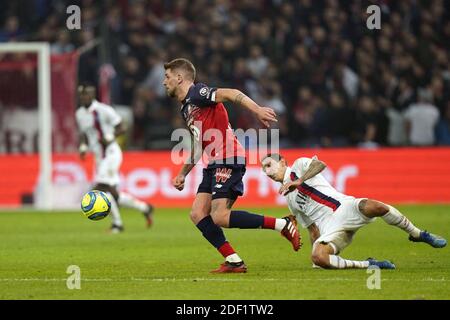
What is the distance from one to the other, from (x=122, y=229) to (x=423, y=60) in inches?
363

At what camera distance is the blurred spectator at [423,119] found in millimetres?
21781

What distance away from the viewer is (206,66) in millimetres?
23016

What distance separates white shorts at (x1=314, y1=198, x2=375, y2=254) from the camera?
10109 millimetres

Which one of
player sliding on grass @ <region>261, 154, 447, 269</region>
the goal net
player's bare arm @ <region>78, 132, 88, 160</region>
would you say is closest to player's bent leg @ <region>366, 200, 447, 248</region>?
player sliding on grass @ <region>261, 154, 447, 269</region>

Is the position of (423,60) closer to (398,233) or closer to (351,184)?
(351,184)

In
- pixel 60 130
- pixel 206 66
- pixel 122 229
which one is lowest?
pixel 122 229

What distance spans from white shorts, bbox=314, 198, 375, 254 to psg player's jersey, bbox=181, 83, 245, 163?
115 cm

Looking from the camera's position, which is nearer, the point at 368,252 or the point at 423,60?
the point at 368,252

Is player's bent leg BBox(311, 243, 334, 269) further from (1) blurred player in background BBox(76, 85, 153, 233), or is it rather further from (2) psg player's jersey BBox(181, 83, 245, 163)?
(1) blurred player in background BBox(76, 85, 153, 233)

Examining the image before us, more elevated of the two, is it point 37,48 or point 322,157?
point 37,48

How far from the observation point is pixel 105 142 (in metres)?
16.7

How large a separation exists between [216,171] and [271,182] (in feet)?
36.6

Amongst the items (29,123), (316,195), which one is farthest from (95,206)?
(29,123)
